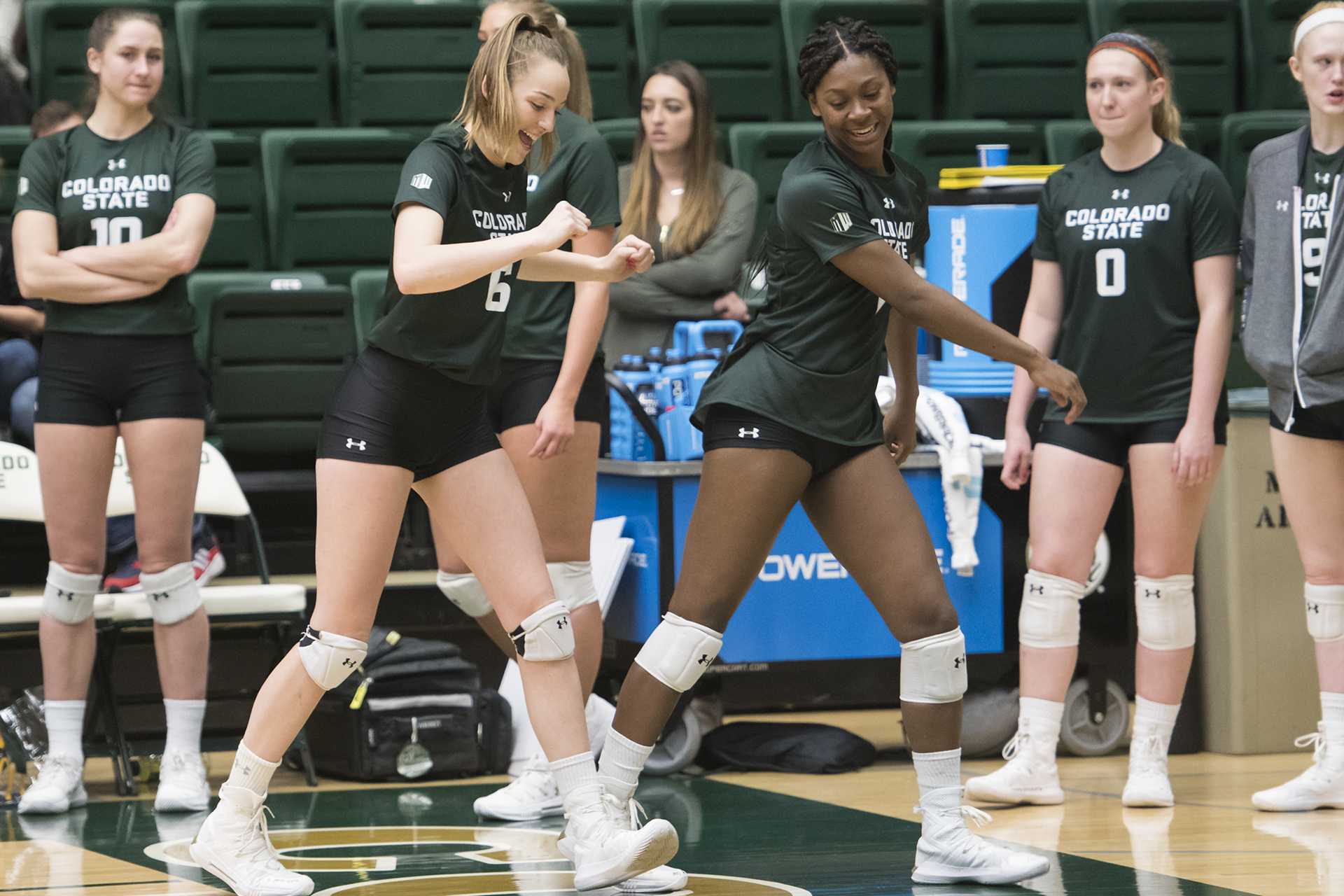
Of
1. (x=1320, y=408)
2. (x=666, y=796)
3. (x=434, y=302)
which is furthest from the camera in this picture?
(x=666, y=796)

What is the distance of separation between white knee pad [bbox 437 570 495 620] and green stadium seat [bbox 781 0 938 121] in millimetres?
4035

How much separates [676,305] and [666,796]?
170 cm

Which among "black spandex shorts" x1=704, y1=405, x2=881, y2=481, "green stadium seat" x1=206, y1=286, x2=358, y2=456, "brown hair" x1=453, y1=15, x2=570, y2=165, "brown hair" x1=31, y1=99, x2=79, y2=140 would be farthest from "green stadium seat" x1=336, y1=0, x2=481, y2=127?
"black spandex shorts" x1=704, y1=405, x2=881, y2=481

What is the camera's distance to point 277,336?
591 cm

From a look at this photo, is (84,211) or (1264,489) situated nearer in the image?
(84,211)

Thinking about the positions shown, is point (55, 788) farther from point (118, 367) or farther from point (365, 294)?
point (365, 294)

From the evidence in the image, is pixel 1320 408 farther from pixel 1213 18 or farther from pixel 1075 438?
pixel 1213 18

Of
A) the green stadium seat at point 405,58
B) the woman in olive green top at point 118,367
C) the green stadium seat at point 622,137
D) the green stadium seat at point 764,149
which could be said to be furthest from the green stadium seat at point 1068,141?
the woman in olive green top at point 118,367

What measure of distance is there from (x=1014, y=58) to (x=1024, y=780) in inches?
172

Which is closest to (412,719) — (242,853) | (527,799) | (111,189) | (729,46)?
(527,799)

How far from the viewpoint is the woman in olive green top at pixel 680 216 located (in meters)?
5.34

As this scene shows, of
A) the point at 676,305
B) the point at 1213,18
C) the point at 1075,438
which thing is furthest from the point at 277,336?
the point at 1213,18

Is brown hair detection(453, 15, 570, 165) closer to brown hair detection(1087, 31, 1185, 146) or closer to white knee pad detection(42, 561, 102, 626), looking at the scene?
brown hair detection(1087, 31, 1185, 146)

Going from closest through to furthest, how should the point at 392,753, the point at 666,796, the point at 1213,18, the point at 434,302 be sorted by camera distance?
1. the point at 434,302
2. the point at 666,796
3. the point at 392,753
4. the point at 1213,18
